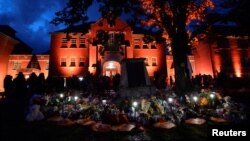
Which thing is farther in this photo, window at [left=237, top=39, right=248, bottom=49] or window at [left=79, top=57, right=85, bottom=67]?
window at [left=237, top=39, right=248, bottom=49]

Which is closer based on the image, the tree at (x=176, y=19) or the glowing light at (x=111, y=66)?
the tree at (x=176, y=19)

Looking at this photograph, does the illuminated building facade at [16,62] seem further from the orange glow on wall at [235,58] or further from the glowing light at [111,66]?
the orange glow on wall at [235,58]

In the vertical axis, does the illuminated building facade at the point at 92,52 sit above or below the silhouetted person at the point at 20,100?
above

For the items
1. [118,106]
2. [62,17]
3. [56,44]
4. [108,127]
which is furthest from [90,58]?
[108,127]

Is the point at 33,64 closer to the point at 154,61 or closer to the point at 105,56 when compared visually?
the point at 105,56

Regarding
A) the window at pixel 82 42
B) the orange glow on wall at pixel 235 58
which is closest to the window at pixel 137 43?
the window at pixel 82 42

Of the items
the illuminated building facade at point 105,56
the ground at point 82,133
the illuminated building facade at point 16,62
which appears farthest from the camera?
the illuminated building facade at point 16,62

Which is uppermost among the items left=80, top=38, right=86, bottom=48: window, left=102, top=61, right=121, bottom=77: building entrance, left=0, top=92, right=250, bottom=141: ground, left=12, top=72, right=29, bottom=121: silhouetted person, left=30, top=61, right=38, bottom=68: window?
left=80, top=38, right=86, bottom=48: window

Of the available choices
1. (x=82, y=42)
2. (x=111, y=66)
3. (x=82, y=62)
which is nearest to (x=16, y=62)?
(x=82, y=62)

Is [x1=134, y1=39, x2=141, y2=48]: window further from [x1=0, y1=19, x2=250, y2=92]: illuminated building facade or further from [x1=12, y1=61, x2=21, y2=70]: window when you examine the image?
[x1=12, y1=61, x2=21, y2=70]: window

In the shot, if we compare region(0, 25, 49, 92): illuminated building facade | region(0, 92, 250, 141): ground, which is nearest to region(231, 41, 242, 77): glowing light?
region(0, 92, 250, 141): ground

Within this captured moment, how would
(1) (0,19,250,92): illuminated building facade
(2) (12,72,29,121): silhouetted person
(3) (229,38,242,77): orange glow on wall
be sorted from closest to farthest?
(2) (12,72,29,121): silhouetted person → (1) (0,19,250,92): illuminated building facade → (3) (229,38,242,77): orange glow on wall

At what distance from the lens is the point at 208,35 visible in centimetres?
1541

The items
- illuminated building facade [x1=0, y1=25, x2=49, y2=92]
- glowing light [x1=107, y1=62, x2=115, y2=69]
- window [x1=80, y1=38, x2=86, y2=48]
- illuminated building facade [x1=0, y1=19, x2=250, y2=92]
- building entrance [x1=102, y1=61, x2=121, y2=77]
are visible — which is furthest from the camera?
window [x1=80, y1=38, x2=86, y2=48]
